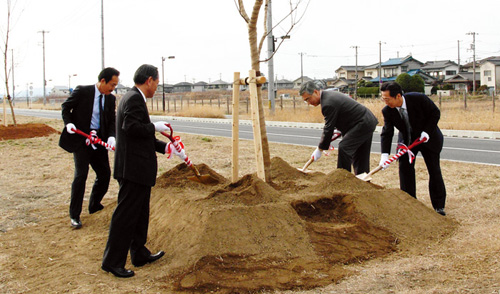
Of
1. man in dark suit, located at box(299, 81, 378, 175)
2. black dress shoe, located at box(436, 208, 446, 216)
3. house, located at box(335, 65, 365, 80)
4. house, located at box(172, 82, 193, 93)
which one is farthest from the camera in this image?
house, located at box(172, 82, 193, 93)

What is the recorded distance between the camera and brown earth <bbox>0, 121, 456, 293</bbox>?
12.5ft

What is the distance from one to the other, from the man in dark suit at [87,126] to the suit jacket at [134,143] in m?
1.49

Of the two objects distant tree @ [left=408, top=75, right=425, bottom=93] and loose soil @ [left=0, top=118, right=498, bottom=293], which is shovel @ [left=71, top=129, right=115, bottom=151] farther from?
distant tree @ [left=408, top=75, right=425, bottom=93]

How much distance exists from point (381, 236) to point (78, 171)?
3387mm

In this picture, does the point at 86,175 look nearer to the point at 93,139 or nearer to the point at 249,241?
the point at 93,139

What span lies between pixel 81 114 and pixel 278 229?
2.77 m

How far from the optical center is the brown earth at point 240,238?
380cm

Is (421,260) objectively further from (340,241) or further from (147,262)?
(147,262)

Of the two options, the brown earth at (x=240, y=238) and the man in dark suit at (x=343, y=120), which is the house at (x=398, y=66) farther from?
the brown earth at (x=240, y=238)

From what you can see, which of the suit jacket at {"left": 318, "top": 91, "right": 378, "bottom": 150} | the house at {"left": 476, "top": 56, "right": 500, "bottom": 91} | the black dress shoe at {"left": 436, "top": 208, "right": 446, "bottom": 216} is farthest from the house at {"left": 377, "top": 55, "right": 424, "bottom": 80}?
the black dress shoe at {"left": 436, "top": 208, "right": 446, "bottom": 216}

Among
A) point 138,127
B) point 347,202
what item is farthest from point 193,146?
point 138,127

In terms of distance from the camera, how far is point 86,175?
5.61 meters

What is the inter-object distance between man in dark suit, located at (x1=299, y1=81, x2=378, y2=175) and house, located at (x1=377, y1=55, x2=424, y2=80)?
72340 millimetres

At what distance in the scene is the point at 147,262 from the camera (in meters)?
4.24
